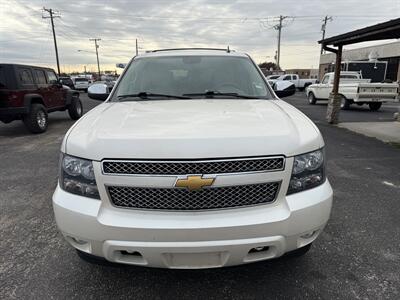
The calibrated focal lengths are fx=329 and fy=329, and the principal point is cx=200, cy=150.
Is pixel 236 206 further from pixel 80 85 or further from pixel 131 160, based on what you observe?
pixel 80 85

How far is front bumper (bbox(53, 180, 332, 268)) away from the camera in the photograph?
1.96 m

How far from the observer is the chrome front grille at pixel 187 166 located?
6.40 feet

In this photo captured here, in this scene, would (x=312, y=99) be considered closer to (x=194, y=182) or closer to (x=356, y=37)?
(x=356, y=37)

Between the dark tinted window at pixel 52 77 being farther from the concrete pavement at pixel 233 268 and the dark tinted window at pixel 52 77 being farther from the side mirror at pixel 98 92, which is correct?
the side mirror at pixel 98 92

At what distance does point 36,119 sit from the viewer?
946cm

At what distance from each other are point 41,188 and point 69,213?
3088mm

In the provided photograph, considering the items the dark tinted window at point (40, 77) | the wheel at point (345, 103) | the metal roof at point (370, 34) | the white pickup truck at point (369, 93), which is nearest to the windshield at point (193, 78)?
the metal roof at point (370, 34)

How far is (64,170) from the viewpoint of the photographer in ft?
7.26

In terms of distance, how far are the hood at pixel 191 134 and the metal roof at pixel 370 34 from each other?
710cm

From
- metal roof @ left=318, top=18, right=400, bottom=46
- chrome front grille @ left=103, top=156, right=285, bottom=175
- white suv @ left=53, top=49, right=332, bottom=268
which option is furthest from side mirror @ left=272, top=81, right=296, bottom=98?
metal roof @ left=318, top=18, right=400, bottom=46

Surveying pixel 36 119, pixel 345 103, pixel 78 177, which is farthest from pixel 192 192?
pixel 345 103

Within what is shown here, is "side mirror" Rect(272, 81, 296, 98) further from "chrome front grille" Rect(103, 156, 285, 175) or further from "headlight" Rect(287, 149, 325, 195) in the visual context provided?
"chrome front grille" Rect(103, 156, 285, 175)

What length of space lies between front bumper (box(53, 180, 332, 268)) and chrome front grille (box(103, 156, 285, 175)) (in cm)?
25

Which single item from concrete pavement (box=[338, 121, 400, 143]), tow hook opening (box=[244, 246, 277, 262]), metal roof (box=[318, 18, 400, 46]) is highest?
metal roof (box=[318, 18, 400, 46])
